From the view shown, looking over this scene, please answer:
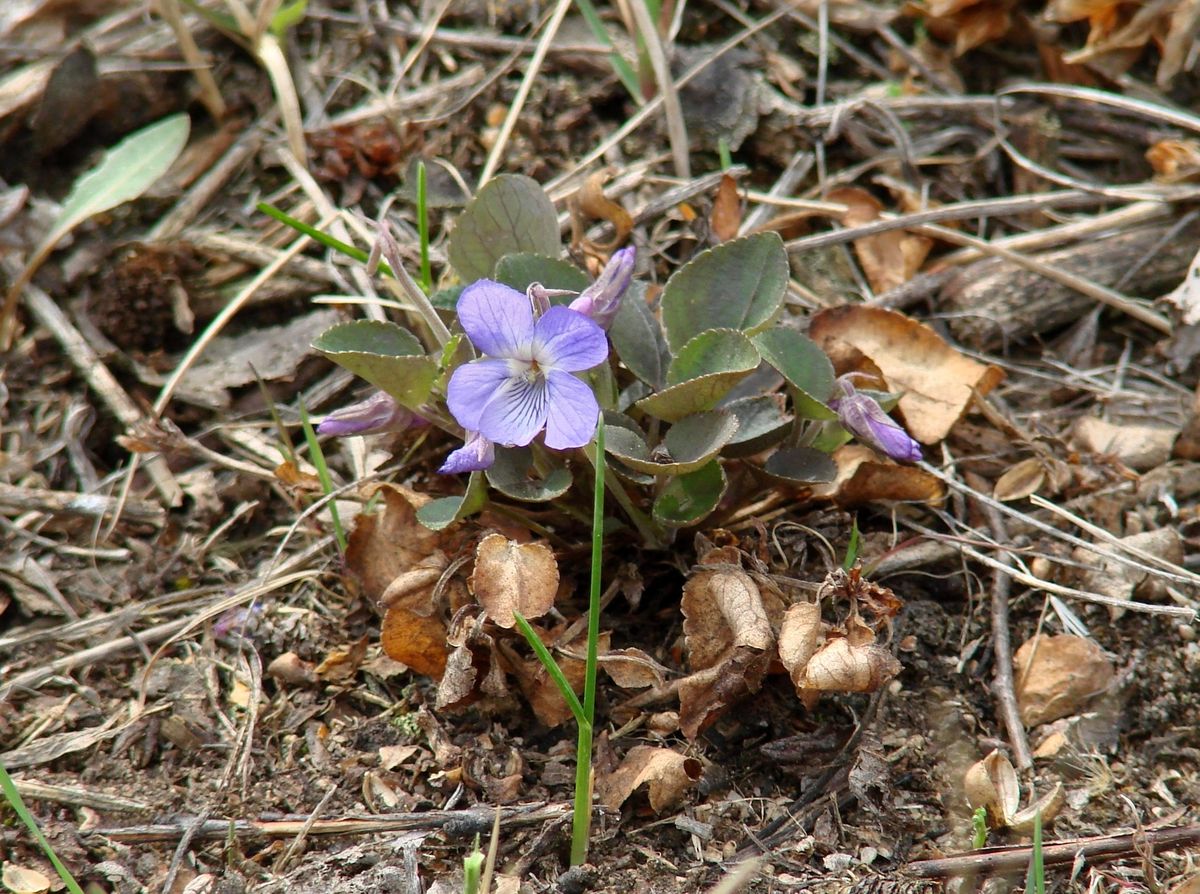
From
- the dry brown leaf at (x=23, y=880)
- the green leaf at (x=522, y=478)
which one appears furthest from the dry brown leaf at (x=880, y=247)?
the dry brown leaf at (x=23, y=880)

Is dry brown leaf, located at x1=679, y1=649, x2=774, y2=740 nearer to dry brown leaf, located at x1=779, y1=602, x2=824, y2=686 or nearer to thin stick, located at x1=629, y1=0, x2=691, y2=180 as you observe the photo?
dry brown leaf, located at x1=779, y1=602, x2=824, y2=686

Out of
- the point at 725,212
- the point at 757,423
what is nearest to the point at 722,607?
the point at 757,423

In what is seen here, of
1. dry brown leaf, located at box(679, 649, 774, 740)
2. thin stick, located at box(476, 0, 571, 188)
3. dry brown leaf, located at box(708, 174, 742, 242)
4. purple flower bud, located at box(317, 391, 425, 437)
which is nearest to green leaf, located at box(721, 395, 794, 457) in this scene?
dry brown leaf, located at box(679, 649, 774, 740)

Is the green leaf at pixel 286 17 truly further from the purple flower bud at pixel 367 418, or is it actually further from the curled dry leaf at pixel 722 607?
the curled dry leaf at pixel 722 607

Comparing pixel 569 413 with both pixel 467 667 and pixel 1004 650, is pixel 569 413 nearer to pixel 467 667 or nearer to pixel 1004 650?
pixel 467 667

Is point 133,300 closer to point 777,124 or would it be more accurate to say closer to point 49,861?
point 49,861

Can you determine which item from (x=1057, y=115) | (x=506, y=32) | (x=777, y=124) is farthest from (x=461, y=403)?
(x=1057, y=115)
